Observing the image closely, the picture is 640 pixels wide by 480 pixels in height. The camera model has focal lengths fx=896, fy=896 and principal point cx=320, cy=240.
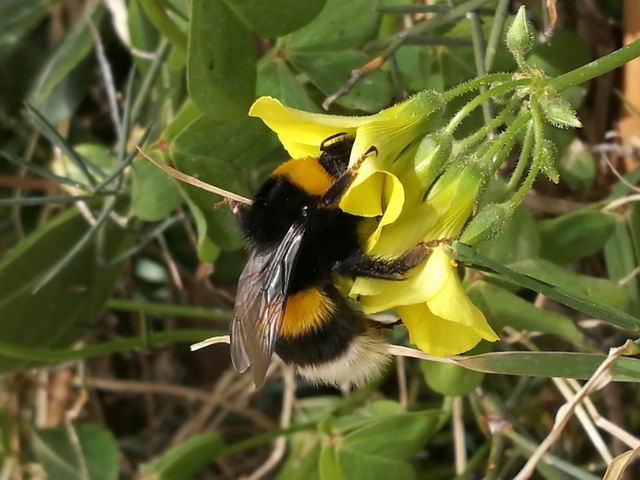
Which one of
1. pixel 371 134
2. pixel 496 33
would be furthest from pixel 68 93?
pixel 371 134

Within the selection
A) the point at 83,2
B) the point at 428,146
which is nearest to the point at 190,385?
the point at 83,2

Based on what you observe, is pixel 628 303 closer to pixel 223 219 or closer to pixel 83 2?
pixel 223 219

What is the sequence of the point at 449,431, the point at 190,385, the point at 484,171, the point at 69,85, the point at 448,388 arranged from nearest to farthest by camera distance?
the point at 484,171 < the point at 448,388 < the point at 449,431 < the point at 69,85 < the point at 190,385

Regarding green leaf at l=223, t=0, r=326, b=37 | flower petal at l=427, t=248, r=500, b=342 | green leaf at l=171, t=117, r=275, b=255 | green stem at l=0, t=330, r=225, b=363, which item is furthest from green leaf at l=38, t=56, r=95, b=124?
flower petal at l=427, t=248, r=500, b=342

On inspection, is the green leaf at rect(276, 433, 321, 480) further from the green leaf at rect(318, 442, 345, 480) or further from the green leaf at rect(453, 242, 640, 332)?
the green leaf at rect(453, 242, 640, 332)

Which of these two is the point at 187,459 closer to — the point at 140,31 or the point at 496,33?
the point at 140,31

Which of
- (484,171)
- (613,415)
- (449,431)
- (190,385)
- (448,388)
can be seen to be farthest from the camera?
(190,385)
